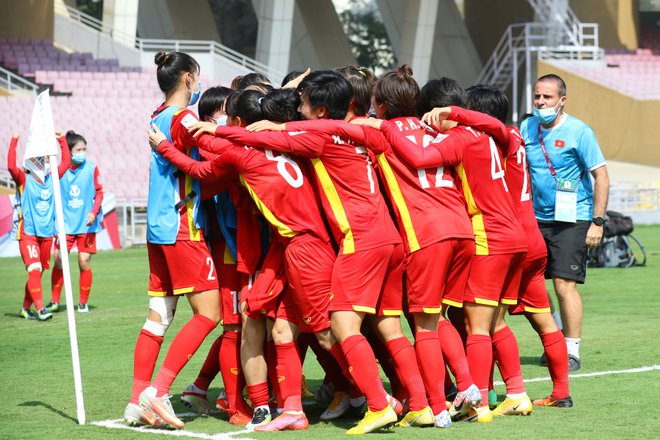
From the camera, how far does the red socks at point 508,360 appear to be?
289 inches

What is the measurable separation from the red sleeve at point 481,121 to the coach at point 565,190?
1.69m

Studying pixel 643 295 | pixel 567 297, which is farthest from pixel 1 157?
pixel 567 297

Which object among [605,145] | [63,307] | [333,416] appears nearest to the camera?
[333,416]

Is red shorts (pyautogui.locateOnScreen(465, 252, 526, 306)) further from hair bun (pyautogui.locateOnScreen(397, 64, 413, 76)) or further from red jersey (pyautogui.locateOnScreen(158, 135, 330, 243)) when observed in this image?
hair bun (pyautogui.locateOnScreen(397, 64, 413, 76))

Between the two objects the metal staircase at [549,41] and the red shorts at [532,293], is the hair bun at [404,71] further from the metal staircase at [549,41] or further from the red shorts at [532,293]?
the metal staircase at [549,41]

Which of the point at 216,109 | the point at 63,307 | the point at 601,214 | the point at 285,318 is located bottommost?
the point at 63,307

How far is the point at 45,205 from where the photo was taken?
1426 cm

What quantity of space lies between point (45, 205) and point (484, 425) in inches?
344

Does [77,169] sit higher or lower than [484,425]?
higher

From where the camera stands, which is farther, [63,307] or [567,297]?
[63,307]

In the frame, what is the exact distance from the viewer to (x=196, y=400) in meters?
7.82

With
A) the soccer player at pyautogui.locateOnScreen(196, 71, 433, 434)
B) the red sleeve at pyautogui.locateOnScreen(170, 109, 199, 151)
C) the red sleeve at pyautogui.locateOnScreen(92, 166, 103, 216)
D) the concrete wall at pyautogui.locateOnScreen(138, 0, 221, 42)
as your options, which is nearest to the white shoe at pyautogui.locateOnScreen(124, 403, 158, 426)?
the soccer player at pyautogui.locateOnScreen(196, 71, 433, 434)

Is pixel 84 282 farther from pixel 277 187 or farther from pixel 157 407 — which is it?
pixel 277 187

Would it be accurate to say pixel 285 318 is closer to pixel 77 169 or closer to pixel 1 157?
pixel 77 169
